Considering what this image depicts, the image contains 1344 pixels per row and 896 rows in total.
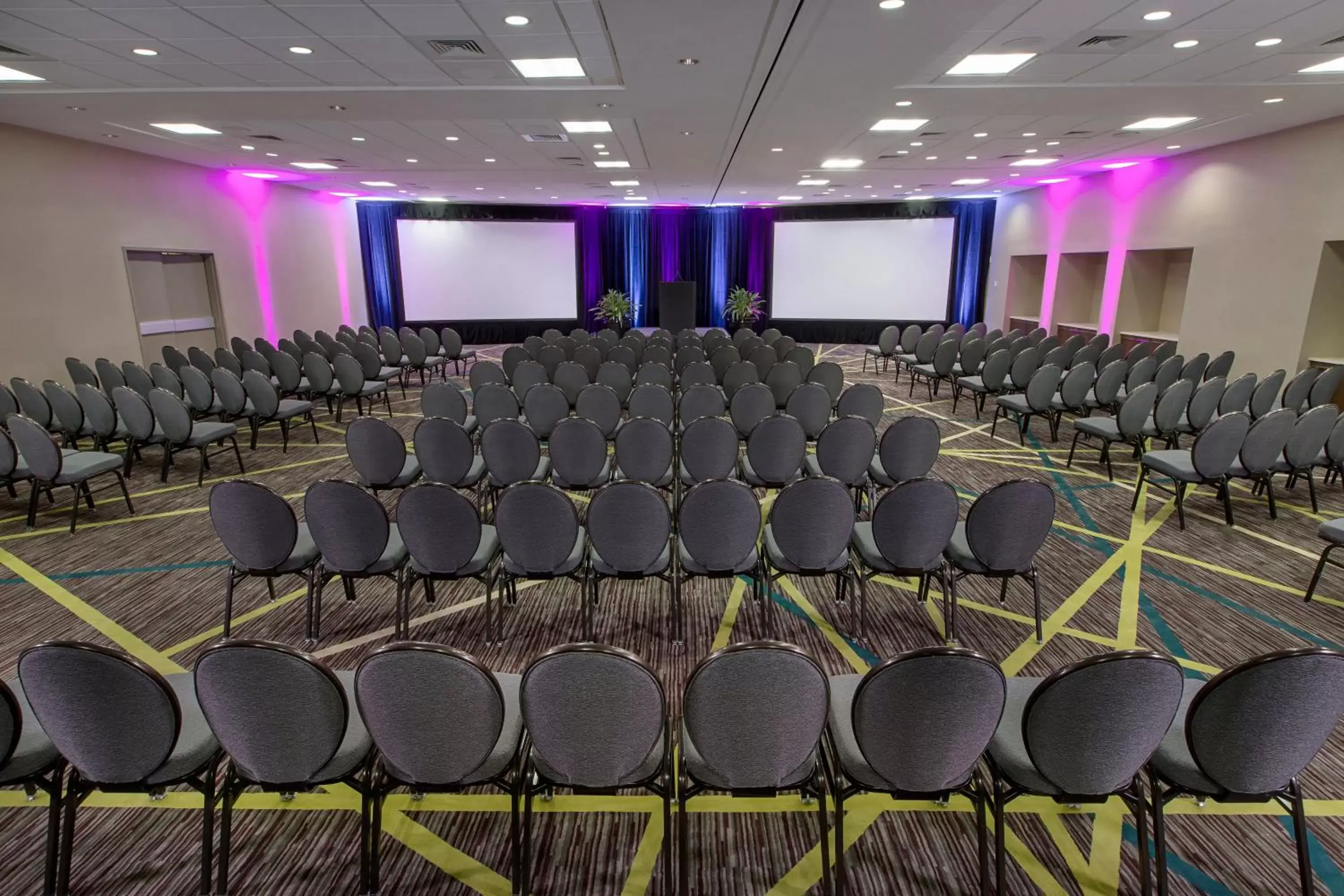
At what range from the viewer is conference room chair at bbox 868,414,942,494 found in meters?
5.26

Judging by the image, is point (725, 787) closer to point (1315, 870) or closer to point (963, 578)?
point (1315, 870)

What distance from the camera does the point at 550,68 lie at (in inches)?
226

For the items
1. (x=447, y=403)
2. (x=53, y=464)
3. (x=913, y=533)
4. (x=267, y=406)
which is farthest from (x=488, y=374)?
(x=913, y=533)

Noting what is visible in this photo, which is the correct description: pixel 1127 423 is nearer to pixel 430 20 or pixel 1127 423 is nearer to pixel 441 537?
pixel 441 537

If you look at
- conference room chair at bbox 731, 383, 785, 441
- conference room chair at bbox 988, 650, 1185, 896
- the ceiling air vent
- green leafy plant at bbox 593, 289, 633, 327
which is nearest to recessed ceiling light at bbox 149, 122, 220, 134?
the ceiling air vent

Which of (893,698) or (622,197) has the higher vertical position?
(622,197)

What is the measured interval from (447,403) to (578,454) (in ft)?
7.28

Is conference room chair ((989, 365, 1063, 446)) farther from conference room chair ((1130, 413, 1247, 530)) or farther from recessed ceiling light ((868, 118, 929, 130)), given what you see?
recessed ceiling light ((868, 118, 929, 130))

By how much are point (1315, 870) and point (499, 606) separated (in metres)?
3.95

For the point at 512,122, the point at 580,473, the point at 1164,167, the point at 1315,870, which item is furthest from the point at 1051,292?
the point at 1315,870

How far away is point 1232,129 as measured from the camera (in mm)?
8727

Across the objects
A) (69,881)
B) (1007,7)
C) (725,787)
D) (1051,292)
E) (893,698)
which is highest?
(1007,7)

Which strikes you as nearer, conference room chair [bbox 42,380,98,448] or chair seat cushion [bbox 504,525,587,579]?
chair seat cushion [bbox 504,525,587,579]

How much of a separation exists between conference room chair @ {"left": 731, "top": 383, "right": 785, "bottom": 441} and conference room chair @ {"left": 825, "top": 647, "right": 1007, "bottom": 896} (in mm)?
4508
